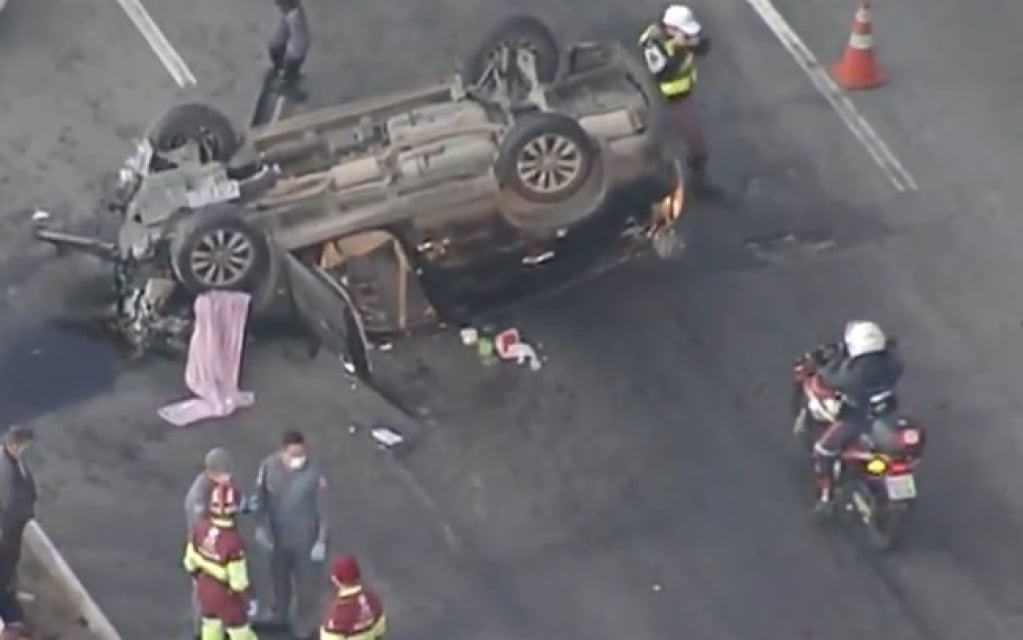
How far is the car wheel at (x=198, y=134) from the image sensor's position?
2388 cm

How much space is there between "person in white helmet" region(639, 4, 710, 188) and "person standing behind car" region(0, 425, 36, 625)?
19.4ft

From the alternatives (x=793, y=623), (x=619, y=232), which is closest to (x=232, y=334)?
(x=619, y=232)

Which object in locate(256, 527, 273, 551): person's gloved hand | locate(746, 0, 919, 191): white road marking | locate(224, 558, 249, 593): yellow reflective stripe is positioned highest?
locate(224, 558, 249, 593): yellow reflective stripe

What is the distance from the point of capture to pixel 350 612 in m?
19.8

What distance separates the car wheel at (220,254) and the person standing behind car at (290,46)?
2.99 m

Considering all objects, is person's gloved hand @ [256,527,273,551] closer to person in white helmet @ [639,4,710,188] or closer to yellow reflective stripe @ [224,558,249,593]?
yellow reflective stripe @ [224,558,249,593]

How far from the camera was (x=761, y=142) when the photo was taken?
25922 mm

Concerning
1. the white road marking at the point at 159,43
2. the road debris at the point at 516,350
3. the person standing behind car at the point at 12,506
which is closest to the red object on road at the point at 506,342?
the road debris at the point at 516,350

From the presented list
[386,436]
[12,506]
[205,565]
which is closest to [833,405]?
[386,436]

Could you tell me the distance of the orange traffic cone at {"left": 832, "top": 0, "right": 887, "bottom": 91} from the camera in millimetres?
26375

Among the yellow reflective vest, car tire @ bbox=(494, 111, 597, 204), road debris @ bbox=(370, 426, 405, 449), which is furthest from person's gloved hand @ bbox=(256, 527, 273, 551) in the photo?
the yellow reflective vest

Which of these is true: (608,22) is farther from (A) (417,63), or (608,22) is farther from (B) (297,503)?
(B) (297,503)

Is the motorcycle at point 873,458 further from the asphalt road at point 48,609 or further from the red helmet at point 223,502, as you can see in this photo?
the asphalt road at point 48,609

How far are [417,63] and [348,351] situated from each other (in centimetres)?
396
